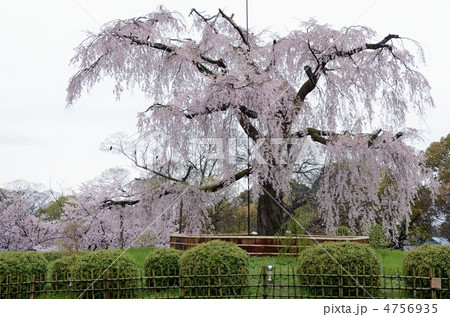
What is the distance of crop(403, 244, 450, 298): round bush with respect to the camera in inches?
303

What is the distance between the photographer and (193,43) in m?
Result: 15.5

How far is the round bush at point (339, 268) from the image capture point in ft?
25.4

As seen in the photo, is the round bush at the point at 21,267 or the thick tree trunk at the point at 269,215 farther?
the thick tree trunk at the point at 269,215

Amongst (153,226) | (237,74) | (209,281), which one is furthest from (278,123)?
(209,281)

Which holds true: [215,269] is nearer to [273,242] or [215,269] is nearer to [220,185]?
[273,242]

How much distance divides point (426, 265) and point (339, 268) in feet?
4.61

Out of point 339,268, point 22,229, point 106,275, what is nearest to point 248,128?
point 339,268

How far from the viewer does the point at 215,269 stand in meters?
8.02

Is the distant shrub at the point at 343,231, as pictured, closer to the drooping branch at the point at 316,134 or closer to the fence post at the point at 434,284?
the drooping branch at the point at 316,134

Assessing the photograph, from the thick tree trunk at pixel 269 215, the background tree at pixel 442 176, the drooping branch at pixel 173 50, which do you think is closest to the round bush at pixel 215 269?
the thick tree trunk at pixel 269 215

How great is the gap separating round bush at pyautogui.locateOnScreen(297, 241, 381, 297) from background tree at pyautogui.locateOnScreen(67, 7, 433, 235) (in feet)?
13.4

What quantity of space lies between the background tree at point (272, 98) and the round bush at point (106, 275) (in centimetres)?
449

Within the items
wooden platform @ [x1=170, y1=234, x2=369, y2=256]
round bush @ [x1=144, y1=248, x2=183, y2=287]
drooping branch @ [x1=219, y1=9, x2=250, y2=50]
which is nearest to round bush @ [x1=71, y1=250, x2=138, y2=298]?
round bush @ [x1=144, y1=248, x2=183, y2=287]

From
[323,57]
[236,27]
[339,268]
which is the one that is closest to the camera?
[339,268]
